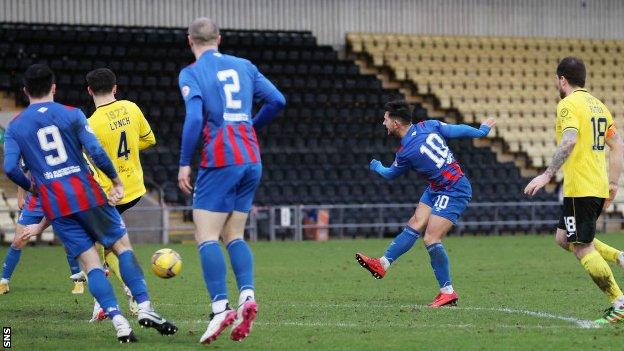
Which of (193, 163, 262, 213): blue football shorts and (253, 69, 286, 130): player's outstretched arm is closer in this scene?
(193, 163, 262, 213): blue football shorts

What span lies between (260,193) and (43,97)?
18.4 meters

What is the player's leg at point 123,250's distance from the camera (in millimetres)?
7949

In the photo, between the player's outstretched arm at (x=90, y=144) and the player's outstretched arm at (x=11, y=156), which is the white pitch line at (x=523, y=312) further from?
the player's outstretched arm at (x=11, y=156)

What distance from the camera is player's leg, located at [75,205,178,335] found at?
795 centimetres

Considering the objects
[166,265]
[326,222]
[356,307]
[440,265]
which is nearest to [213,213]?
[166,265]

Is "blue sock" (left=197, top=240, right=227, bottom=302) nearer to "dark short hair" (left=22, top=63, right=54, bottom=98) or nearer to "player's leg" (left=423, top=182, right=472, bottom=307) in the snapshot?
"dark short hair" (left=22, top=63, right=54, bottom=98)

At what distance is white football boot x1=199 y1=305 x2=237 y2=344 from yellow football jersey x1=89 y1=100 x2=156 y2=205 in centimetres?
248

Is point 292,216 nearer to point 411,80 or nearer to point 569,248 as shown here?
point 411,80

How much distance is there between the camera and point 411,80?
31109mm

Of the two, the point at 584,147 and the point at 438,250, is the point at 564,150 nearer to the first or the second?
the point at 584,147

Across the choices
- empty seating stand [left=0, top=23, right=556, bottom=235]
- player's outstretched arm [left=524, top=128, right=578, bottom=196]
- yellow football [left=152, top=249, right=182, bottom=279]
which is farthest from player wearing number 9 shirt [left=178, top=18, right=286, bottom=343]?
empty seating stand [left=0, top=23, right=556, bottom=235]

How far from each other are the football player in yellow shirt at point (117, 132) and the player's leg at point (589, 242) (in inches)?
137

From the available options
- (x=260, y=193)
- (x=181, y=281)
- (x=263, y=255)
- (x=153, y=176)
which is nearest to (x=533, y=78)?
(x=260, y=193)

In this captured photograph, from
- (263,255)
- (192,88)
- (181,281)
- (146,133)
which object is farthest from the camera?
(263,255)
